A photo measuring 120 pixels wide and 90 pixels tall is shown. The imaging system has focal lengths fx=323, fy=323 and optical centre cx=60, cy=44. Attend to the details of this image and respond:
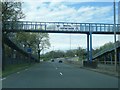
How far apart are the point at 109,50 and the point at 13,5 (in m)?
32.8

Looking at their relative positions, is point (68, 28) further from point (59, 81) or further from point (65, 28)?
point (59, 81)

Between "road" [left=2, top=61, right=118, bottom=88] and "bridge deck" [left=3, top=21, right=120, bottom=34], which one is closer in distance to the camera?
"road" [left=2, top=61, right=118, bottom=88]

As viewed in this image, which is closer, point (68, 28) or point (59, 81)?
point (59, 81)

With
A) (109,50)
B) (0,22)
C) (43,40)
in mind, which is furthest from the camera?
(43,40)

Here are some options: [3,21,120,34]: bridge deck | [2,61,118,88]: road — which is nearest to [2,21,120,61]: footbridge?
[3,21,120,34]: bridge deck

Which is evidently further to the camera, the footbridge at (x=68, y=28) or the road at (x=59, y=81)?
the footbridge at (x=68, y=28)

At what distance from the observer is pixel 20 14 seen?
44.5 m

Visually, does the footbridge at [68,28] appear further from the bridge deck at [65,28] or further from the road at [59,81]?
the road at [59,81]

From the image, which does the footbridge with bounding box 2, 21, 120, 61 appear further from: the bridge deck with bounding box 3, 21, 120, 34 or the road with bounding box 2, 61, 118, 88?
the road with bounding box 2, 61, 118, 88

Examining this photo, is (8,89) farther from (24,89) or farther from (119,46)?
(119,46)

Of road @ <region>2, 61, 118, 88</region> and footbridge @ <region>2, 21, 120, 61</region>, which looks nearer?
road @ <region>2, 61, 118, 88</region>

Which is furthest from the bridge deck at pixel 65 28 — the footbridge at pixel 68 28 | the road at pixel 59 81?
the road at pixel 59 81

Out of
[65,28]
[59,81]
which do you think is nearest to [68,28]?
[65,28]

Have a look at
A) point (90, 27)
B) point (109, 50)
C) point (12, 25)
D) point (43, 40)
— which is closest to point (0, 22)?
point (12, 25)
